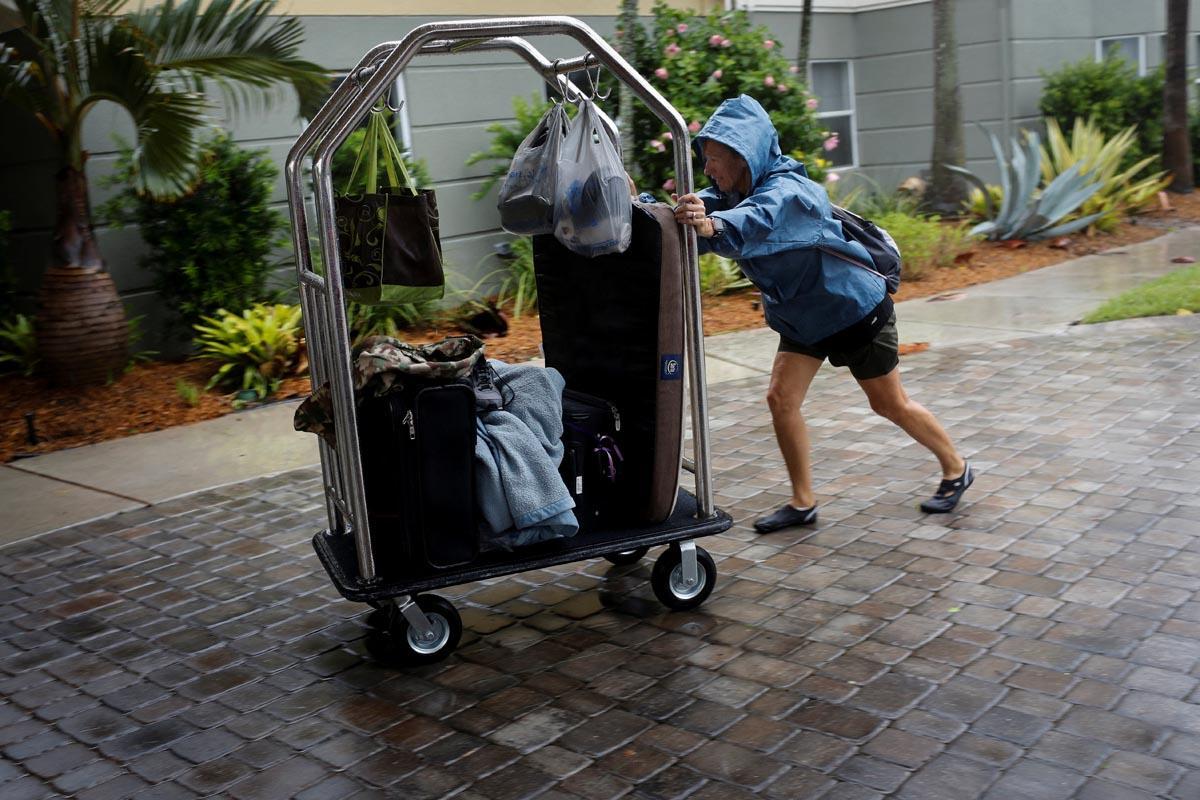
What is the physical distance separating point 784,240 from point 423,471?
4.92 ft

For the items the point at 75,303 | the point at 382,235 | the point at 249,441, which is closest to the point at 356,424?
the point at 382,235

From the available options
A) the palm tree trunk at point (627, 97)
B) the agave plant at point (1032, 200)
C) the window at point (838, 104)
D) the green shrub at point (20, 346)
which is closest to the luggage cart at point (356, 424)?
the green shrub at point (20, 346)

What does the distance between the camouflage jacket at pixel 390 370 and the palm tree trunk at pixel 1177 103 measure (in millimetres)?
13997

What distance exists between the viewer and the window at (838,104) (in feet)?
54.2

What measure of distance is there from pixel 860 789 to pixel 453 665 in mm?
1522

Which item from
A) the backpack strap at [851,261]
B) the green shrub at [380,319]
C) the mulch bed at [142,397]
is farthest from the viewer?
the green shrub at [380,319]

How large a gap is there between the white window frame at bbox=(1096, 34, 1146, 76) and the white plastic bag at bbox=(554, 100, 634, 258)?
1609cm

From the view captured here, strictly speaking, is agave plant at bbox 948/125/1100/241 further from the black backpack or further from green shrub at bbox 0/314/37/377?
green shrub at bbox 0/314/37/377

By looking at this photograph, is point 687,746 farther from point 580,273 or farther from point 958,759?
point 580,273

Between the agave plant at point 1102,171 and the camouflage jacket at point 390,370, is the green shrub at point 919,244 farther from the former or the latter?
the camouflage jacket at point 390,370

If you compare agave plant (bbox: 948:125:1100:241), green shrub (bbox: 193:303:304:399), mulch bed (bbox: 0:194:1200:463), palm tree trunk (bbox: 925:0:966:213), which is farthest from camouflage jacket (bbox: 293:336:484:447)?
palm tree trunk (bbox: 925:0:966:213)

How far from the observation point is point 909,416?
16.8 ft

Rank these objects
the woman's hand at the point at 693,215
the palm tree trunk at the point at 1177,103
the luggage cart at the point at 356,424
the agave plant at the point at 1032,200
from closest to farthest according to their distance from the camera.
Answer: the luggage cart at the point at 356,424
the woman's hand at the point at 693,215
the agave plant at the point at 1032,200
the palm tree trunk at the point at 1177,103

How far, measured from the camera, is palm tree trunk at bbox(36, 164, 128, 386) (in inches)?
318
